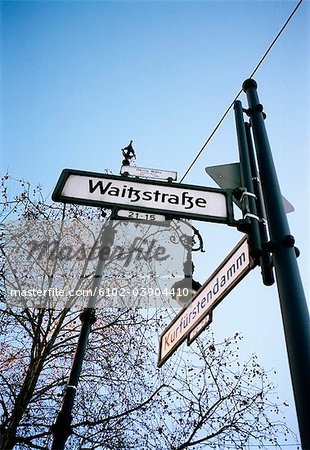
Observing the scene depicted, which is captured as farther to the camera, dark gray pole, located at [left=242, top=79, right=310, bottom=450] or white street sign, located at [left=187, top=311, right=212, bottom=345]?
white street sign, located at [left=187, top=311, right=212, bottom=345]

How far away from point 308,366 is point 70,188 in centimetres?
217

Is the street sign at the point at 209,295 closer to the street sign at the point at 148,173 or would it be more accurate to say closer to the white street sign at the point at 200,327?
the white street sign at the point at 200,327

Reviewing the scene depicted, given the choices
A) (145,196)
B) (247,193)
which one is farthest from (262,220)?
(145,196)

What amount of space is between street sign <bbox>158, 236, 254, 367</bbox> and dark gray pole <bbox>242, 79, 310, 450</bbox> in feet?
0.74

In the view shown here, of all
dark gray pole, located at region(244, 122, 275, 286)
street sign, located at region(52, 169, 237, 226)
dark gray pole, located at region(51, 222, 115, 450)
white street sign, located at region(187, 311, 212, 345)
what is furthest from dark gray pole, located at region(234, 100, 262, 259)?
dark gray pole, located at region(51, 222, 115, 450)

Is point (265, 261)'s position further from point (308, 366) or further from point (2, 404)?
point (2, 404)

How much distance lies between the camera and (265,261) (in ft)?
7.91

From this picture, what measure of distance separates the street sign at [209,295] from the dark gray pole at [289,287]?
23 centimetres

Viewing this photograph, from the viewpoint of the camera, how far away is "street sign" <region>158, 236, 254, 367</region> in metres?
2.61

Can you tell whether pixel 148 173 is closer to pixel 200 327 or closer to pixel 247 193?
pixel 247 193

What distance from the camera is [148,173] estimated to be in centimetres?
371

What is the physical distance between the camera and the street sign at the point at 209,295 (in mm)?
2611

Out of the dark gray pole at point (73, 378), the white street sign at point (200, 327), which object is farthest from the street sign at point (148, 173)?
the dark gray pole at point (73, 378)

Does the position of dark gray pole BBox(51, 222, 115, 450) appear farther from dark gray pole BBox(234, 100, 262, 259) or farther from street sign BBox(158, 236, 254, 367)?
dark gray pole BBox(234, 100, 262, 259)
